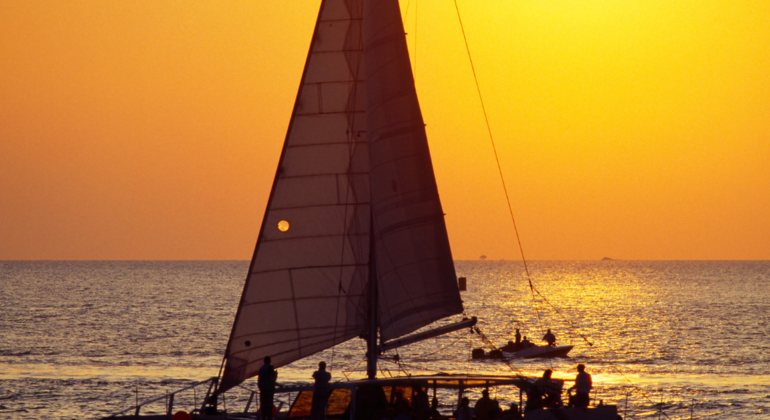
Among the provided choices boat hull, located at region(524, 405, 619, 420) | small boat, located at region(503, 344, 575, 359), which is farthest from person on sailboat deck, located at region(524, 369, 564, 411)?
small boat, located at region(503, 344, 575, 359)

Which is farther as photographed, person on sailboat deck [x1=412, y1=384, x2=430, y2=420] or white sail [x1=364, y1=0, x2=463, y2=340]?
white sail [x1=364, y1=0, x2=463, y2=340]

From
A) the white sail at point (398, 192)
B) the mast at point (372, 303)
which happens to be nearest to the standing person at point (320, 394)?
the mast at point (372, 303)

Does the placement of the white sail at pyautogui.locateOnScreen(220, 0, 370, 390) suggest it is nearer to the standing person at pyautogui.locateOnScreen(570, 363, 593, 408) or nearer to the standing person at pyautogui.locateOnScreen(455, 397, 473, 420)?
the standing person at pyautogui.locateOnScreen(455, 397, 473, 420)

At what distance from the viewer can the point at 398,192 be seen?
76.1ft

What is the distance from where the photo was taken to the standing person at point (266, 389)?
73.0ft

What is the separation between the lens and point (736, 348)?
8194 cm

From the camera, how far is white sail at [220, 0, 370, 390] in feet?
77.5

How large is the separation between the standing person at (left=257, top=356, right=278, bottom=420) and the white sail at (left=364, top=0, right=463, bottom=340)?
284 centimetres

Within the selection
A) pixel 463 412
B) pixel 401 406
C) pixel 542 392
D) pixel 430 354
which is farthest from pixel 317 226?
pixel 430 354

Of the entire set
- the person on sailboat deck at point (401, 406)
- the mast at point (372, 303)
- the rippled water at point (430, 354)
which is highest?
the mast at point (372, 303)

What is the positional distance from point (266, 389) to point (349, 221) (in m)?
4.58

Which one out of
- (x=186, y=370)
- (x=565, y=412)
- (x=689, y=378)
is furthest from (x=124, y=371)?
(x=565, y=412)

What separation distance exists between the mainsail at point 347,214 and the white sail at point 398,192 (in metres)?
0.03

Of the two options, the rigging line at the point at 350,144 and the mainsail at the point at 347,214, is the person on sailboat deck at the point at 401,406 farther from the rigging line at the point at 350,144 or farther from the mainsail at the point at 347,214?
the rigging line at the point at 350,144
